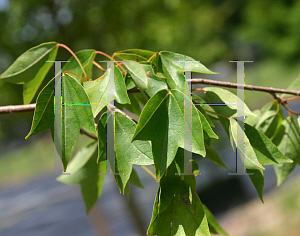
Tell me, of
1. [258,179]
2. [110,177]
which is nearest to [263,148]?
[258,179]

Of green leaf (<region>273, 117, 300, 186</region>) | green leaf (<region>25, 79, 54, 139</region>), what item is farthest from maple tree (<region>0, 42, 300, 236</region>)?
green leaf (<region>273, 117, 300, 186</region>)

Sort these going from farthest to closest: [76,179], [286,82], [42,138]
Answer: [286,82] < [42,138] < [76,179]

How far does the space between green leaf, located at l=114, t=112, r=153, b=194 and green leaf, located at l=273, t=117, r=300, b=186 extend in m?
0.42

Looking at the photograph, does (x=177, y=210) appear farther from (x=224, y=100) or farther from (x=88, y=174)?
(x=88, y=174)

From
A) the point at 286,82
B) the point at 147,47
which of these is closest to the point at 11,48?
the point at 147,47

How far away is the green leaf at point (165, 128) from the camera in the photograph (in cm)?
35

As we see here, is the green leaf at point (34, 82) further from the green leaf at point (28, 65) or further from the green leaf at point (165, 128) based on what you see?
the green leaf at point (165, 128)

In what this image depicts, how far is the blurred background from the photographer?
1738mm

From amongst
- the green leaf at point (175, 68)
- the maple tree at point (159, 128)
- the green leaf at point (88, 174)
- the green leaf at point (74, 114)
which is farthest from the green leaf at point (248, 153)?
the green leaf at point (88, 174)

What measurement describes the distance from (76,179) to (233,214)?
9.27 feet

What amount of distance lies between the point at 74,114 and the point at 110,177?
91.7 inches

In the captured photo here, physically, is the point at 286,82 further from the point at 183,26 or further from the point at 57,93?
the point at 57,93

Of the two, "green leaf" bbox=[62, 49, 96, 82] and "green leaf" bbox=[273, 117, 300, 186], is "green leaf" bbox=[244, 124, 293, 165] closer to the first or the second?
"green leaf" bbox=[273, 117, 300, 186]

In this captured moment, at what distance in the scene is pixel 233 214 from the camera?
3.13 m
